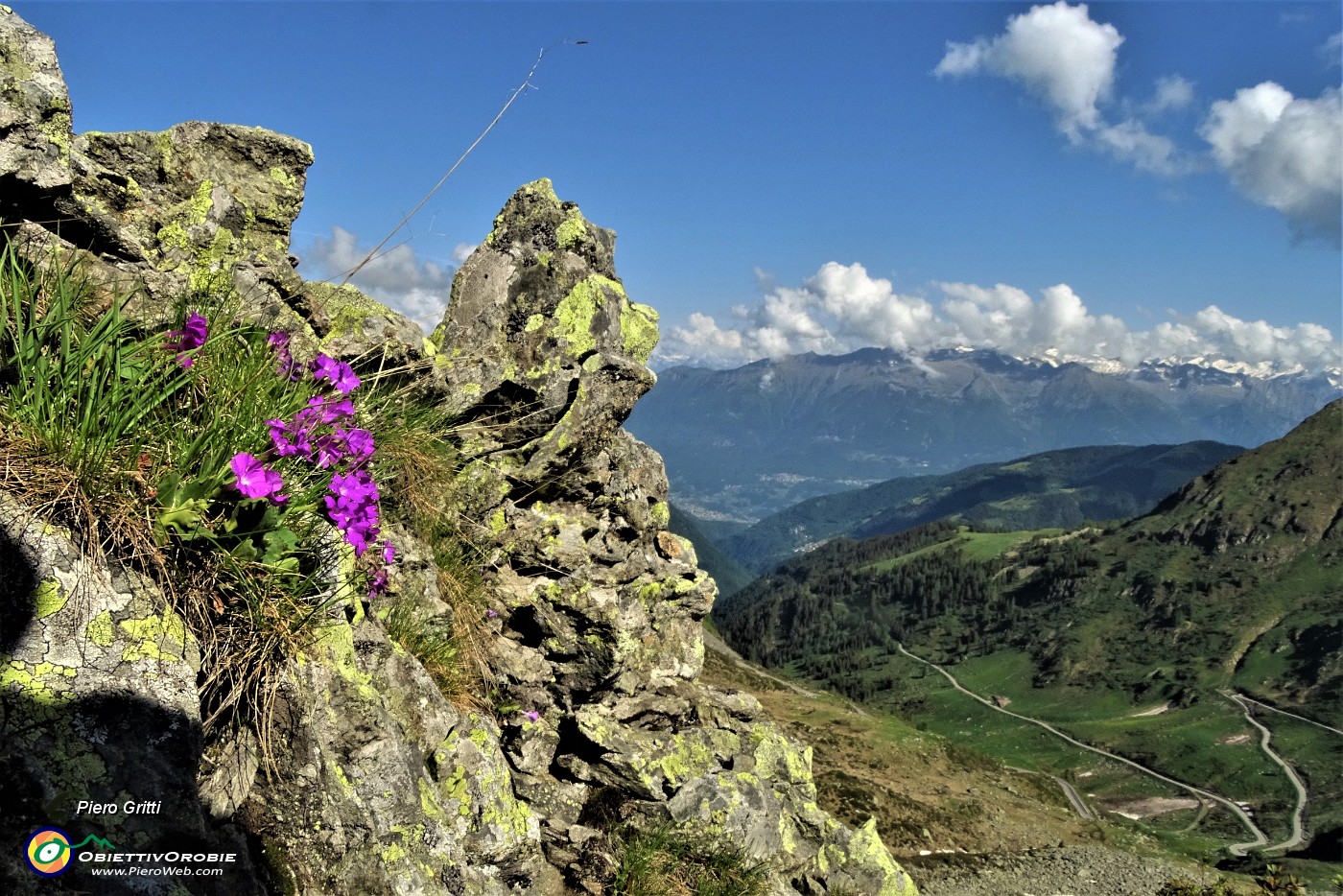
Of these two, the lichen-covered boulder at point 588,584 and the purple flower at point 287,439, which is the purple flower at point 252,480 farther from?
the lichen-covered boulder at point 588,584

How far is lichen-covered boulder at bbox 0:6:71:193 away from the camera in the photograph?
6273 mm

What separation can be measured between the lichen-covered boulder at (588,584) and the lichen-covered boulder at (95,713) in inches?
214

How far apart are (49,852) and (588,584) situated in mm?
8593

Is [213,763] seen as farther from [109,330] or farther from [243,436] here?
[109,330]

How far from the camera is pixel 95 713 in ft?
12.8

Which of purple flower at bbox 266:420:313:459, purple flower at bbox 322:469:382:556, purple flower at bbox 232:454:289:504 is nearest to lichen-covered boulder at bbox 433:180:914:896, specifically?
purple flower at bbox 322:469:382:556

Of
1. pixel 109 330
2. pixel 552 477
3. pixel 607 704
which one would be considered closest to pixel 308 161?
pixel 552 477

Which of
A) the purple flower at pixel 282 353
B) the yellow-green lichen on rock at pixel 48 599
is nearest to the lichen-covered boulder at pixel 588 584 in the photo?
the purple flower at pixel 282 353

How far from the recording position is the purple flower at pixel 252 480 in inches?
170

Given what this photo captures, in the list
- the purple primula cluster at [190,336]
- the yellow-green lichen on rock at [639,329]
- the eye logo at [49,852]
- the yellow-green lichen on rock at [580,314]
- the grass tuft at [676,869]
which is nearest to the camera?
the eye logo at [49,852]

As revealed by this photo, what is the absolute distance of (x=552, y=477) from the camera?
479 inches

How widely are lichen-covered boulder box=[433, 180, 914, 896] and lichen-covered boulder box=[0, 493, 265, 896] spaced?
17.8 feet

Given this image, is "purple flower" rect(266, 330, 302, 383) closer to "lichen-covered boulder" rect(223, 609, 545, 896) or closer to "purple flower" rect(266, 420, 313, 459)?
"purple flower" rect(266, 420, 313, 459)

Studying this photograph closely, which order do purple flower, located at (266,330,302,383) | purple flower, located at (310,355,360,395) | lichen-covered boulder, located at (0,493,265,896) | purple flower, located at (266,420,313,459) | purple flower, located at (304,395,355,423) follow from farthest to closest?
purple flower, located at (266,330,302,383), purple flower, located at (310,355,360,395), purple flower, located at (304,395,355,423), purple flower, located at (266,420,313,459), lichen-covered boulder, located at (0,493,265,896)
